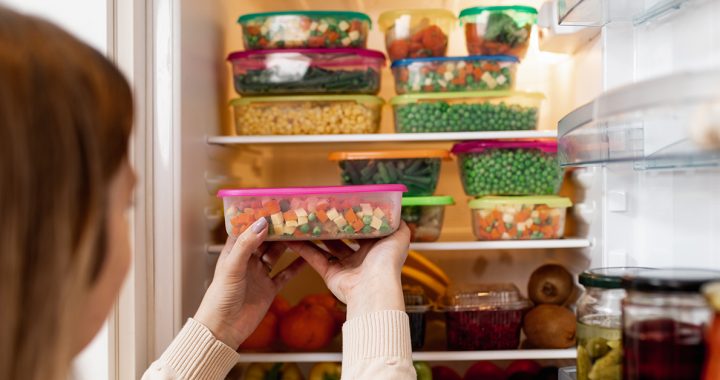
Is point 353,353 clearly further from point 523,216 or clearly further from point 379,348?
point 523,216

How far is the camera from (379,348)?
47.7 inches

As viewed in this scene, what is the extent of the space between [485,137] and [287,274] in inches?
20.7

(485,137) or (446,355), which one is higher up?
(485,137)

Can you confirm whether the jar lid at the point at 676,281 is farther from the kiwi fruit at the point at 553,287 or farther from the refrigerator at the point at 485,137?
the kiwi fruit at the point at 553,287

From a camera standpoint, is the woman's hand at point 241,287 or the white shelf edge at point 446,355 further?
the white shelf edge at point 446,355

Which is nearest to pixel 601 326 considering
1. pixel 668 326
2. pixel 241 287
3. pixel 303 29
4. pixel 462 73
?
pixel 668 326

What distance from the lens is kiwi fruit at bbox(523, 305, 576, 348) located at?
1765 millimetres

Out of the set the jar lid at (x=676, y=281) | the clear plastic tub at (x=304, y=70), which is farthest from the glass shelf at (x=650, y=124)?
Answer: the clear plastic tub at (x=304, y=70)

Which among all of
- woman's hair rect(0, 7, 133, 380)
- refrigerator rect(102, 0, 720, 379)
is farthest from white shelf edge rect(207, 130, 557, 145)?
woman's hair rect(0, 7, 133, 380)

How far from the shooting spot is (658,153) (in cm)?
99

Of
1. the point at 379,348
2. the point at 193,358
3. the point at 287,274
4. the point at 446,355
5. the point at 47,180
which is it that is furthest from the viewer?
the point at 446,355

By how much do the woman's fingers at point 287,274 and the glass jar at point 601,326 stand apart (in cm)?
61

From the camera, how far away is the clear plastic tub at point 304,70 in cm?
177

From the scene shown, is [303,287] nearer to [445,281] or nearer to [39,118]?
[445,281]
